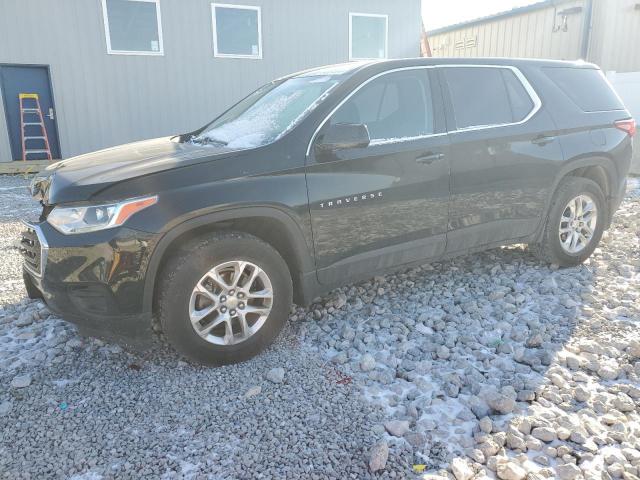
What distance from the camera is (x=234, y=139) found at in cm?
333

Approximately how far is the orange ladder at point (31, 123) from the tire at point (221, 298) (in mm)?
9672

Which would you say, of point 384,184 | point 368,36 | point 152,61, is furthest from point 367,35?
point 384,184

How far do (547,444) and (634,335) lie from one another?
4.53 ft

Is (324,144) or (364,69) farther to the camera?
(364,69)

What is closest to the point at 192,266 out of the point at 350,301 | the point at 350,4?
the point at 350,301

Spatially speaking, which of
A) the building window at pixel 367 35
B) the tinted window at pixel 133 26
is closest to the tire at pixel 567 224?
the building window at pixel 367 35

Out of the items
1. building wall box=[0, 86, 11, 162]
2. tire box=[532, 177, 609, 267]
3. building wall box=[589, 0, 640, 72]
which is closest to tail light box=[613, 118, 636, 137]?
tire box=[532, 177, 609, 267]

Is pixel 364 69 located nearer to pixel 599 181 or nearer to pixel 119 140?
pixel 599 181

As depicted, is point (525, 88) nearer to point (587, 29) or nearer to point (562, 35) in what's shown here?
point (587, 29)

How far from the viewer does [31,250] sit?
2912mm

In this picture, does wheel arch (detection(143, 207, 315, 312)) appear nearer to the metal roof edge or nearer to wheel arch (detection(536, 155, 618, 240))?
wheel arch (detection(536, 155, 618, 240))

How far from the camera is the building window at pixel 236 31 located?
1144cm

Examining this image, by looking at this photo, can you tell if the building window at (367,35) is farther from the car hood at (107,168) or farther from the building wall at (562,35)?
the car hood at (107,168)

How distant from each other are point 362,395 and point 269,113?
6.63ft
